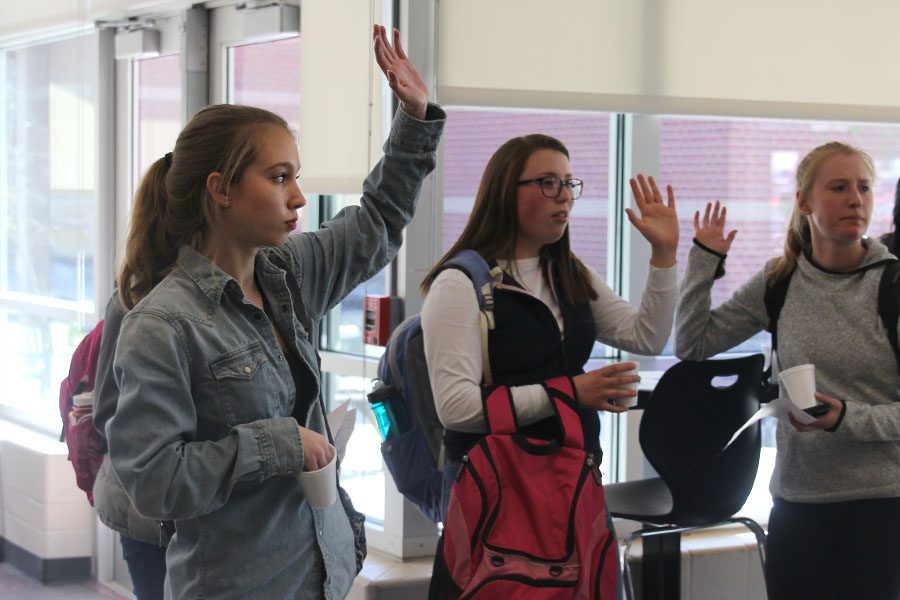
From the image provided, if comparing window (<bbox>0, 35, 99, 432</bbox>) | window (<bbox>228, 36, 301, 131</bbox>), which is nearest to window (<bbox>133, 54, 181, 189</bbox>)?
window (<bbox>0, 35, 99, 432</bbox>)

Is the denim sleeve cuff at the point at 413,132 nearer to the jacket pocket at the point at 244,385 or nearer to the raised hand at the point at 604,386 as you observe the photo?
the jacket pocket at the point at 244,385

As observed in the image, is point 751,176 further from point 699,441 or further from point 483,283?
point 483,283

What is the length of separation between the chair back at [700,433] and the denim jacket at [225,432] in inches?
46.5

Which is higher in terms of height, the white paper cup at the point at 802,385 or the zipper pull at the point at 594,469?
the white paper cup at the point at 802,385

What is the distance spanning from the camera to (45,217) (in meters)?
5.07

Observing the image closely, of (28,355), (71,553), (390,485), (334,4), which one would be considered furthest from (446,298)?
(28,355)

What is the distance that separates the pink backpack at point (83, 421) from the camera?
2703 millimetres

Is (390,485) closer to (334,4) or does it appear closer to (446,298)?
(446,298)

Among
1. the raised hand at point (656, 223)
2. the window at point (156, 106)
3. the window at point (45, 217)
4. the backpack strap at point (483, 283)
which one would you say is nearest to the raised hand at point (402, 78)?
the backpack strap at point (483, 283)

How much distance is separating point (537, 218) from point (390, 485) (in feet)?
4.33

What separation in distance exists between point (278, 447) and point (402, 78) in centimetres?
77

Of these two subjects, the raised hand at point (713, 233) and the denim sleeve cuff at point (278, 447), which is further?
the raised hand at point (713, 233)

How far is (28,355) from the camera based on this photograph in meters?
5.37

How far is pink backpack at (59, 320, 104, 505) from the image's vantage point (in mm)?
2703
